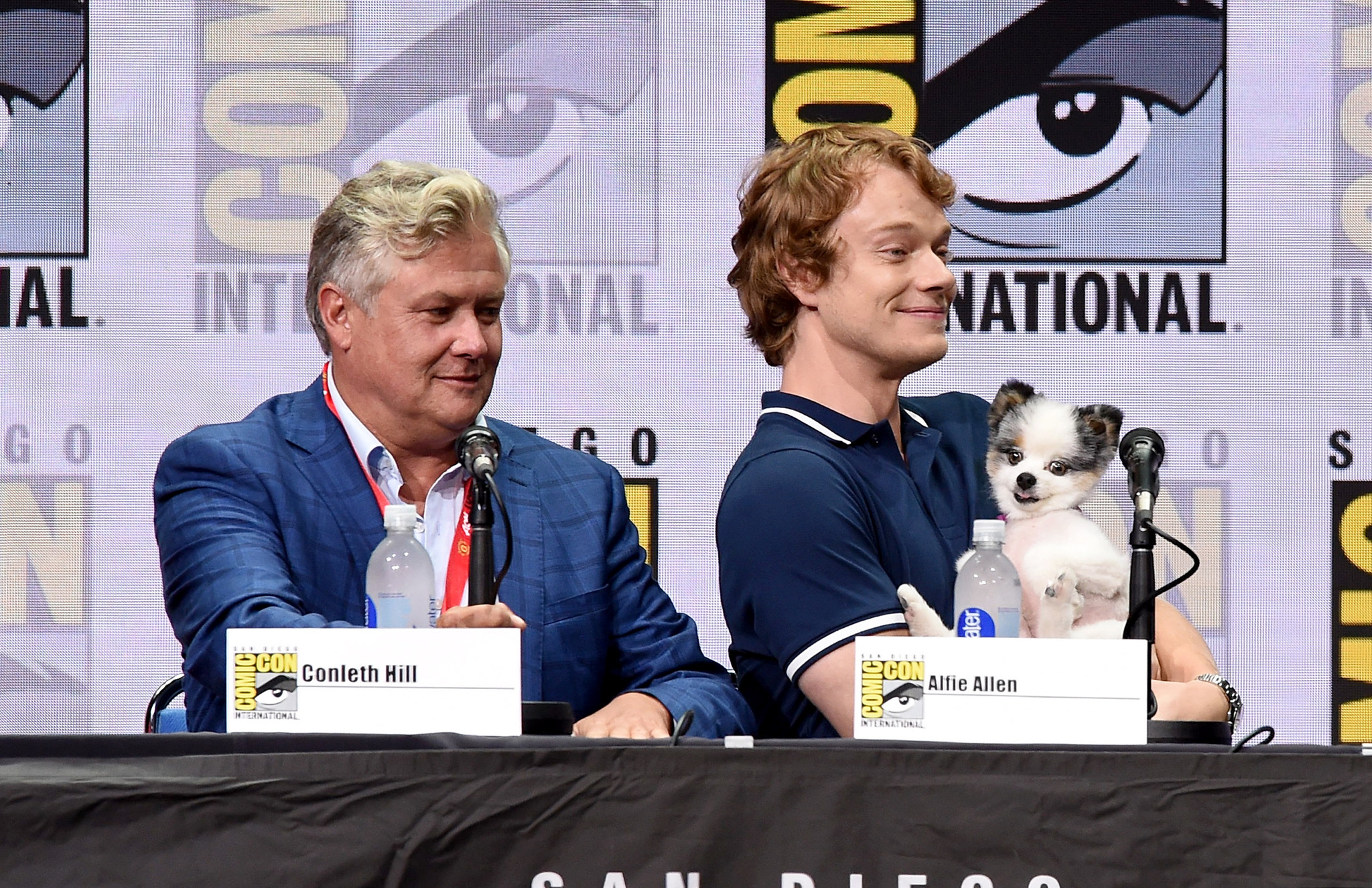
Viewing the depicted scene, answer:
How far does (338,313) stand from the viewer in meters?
2.29

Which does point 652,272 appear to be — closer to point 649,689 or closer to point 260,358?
point 260,358

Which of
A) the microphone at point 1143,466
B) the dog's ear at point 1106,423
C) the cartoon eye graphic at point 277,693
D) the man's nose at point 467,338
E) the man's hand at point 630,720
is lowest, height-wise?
the man's hand at point 630,720

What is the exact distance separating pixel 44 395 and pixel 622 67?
1406 mm

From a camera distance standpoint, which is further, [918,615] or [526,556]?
[526,556]

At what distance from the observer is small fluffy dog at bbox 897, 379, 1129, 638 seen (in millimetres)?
1919

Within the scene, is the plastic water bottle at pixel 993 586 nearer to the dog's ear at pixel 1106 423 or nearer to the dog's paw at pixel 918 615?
the dog's paw at pixel 918 615

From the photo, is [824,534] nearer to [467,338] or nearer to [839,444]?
[839,444]

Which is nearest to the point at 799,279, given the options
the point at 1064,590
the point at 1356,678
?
the point at 1064,590

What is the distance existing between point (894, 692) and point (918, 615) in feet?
0.98

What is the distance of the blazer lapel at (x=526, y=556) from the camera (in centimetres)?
219

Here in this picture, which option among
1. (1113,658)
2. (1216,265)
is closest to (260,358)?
(1216,265)

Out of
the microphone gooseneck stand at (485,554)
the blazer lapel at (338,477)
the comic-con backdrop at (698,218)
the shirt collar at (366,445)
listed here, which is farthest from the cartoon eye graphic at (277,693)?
the comic-con backdrop at (698,218)

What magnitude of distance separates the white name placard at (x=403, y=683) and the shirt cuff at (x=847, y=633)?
471 mm

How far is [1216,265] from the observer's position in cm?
332
